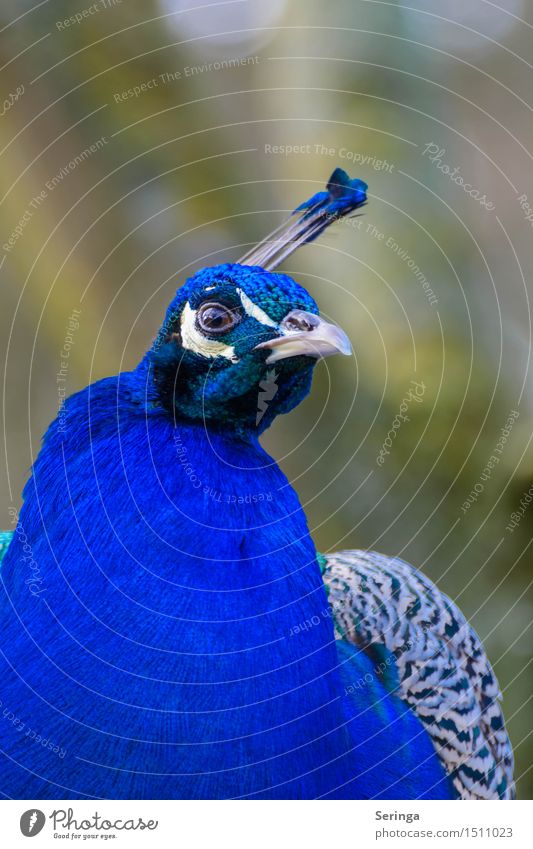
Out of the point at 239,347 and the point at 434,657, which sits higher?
the point at 239,347

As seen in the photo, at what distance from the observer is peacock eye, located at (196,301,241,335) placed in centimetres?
115

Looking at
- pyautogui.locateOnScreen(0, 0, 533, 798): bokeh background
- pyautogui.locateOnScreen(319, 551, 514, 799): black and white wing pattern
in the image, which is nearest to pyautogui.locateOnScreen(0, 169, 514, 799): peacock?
pyautogui.locateOnScreen(319, 551, 514, 799): black and white wing pattern

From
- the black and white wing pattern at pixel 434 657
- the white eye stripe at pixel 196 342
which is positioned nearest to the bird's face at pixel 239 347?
the white eye stripe at pixel 196 342

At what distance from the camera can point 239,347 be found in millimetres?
1146

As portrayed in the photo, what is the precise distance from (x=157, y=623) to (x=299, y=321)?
0.45 meters

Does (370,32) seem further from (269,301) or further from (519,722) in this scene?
(519,722)

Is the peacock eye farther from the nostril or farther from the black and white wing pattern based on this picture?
the black and white wing pattern

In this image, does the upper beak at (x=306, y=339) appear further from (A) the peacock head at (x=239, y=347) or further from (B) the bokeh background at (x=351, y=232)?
(B) the bokeh background at (x=351, y=232)

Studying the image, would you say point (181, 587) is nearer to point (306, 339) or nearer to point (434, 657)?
point (306, 339)

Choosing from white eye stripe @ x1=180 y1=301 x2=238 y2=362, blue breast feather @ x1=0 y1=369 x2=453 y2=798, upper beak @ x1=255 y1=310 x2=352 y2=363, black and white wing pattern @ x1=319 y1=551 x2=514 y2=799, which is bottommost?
black and white wing pattern @ x1=319 y1=551 x2=514 y2=799

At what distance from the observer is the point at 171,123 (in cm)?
225

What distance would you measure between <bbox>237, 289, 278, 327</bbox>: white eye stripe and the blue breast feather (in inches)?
7.7

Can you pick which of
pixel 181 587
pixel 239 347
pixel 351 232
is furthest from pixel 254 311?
pixel 351 232
